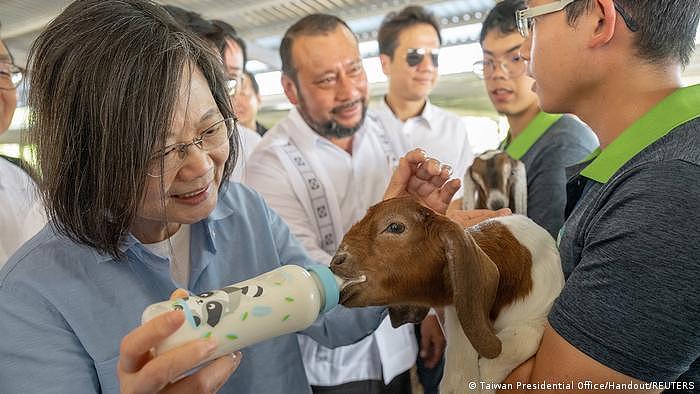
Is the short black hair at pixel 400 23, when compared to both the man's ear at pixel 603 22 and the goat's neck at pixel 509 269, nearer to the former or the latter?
the man's ear at pixel 603 22

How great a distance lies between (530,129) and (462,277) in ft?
2.91

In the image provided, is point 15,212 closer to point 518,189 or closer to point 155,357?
point 155,357

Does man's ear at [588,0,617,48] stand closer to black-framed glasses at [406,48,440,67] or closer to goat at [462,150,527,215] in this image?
goat at [462,150,527,215]

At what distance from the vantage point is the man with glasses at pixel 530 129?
1.31m

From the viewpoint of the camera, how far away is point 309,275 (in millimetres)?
685

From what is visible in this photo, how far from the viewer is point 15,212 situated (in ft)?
4.67

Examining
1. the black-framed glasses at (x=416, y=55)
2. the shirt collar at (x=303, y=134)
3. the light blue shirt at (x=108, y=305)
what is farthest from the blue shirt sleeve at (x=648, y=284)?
the black-framed glasses at (x=416, y=55)

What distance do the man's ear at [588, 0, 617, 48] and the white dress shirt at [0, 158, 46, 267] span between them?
1.33 metres

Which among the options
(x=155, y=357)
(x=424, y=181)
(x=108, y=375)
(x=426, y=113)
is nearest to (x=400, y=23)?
(x=426, y=113)

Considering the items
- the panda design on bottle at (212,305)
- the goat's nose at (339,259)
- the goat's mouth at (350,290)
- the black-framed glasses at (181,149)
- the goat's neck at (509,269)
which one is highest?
the black-framed glasses at (181,149)

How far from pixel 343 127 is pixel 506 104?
571 millimetres

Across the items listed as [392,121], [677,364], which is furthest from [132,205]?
[392,121]

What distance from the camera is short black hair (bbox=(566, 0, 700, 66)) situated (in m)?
0.84

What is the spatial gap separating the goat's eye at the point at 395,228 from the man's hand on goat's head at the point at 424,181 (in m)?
0.28
